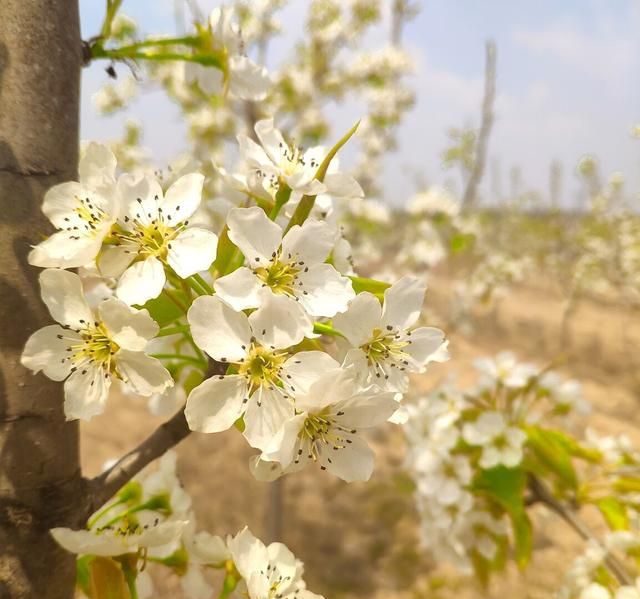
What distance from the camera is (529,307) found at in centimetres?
1038

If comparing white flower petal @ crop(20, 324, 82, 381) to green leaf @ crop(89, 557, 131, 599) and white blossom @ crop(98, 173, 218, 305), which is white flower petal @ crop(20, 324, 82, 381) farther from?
green leaf @ crop(89, 557, 131, 599)

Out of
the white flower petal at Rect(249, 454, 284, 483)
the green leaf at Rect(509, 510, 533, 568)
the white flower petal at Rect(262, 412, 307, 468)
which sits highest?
the white flower petal at Rect(262, 412, 307, 468)

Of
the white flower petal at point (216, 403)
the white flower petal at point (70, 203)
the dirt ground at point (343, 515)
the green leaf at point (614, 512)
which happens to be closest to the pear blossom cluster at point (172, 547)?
the white flower petal at point (216, 403)

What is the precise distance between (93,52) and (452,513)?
148cm

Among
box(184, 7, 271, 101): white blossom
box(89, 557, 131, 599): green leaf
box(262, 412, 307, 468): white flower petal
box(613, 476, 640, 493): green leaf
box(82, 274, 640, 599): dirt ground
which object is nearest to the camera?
box(262, 412, 307, 468): white flower petal

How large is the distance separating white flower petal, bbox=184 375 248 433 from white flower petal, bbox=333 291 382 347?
0.42 ft

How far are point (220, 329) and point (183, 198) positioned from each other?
0.65 ft

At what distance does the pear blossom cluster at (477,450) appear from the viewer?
146cm

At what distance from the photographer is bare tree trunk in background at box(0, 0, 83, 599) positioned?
589 mm

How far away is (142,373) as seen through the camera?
1.87 feet

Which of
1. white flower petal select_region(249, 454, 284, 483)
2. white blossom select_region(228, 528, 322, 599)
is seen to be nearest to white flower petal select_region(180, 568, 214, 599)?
white blossom select_region(228, 528, 322, 599)

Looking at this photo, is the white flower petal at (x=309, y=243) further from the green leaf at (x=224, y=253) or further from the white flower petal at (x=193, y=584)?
the white flower petal at (x=193, y=584)

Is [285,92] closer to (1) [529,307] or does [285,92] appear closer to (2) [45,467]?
(2) [45,467]

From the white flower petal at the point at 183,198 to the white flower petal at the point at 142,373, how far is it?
17 cm
